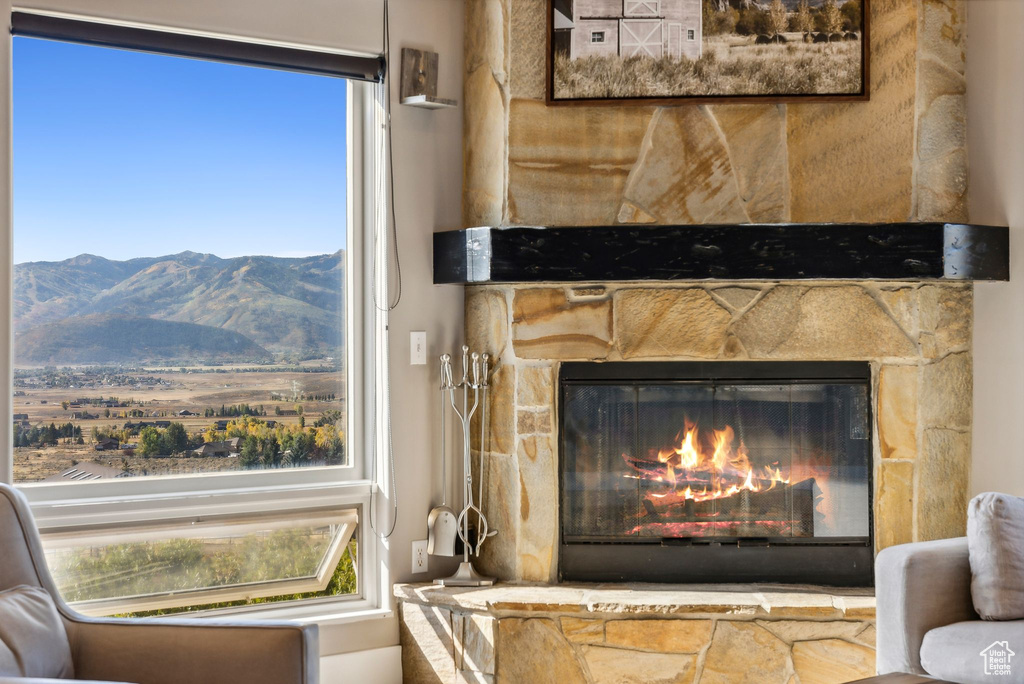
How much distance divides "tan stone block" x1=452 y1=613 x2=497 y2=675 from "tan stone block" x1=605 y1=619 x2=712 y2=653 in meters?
0.35

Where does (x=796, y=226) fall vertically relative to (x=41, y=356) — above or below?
above

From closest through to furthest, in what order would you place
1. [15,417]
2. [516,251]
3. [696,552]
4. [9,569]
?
[9,569], [15,417], [516,251], [696,552]

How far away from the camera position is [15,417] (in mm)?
2578

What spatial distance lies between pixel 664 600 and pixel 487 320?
1.04 meters

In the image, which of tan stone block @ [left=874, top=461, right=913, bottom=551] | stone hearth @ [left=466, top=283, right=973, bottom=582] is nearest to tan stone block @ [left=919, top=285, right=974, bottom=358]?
stone hearth @ [left=466, top=283, right=973, bottom=582]

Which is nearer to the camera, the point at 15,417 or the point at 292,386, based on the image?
the point at 15,417

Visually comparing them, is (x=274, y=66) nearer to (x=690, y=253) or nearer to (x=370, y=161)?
(x=370, y=161)

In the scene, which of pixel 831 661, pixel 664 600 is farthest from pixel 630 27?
pixel 831 661

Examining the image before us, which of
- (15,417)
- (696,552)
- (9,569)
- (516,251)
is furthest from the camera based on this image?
(696,552)

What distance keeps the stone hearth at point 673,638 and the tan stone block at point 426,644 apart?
12cm

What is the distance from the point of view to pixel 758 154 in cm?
289

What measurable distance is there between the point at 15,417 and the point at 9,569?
29.4 inches

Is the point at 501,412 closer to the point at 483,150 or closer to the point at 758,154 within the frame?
the point at 483,150

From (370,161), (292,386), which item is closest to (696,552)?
(292,386)
